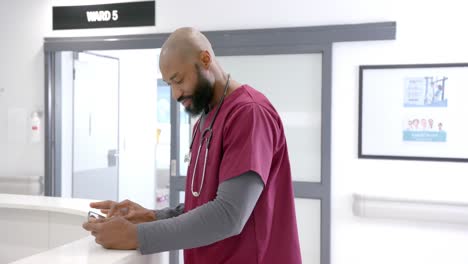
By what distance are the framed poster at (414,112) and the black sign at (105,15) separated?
1.72 m

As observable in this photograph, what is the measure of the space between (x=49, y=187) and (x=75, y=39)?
51.0 inches

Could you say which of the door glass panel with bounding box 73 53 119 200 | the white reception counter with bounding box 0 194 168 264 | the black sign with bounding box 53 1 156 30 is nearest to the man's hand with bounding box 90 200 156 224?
the white reception counter with bounding box 0 194 168 264

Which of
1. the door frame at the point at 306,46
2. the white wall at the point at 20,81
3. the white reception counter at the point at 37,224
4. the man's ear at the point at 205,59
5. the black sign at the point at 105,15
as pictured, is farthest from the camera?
the white wall at the point at 20,81

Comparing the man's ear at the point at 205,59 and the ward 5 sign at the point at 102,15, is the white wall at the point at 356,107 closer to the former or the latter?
the ward 5 sign at the point at 102,15

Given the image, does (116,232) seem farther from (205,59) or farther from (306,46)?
(306,46)

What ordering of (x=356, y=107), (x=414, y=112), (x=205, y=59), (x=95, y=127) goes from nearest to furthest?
(x=205, y=59) < (x=414, y=112) < (x=356, y=107) < (x=95, y=127)

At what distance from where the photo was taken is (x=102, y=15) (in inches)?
145

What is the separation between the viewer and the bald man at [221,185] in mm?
1063

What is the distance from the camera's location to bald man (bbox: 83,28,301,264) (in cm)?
106

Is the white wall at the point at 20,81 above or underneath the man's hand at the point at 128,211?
above

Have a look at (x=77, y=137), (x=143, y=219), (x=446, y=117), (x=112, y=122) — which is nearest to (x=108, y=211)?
(x=143, y=219)

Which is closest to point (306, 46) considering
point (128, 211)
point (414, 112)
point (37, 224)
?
point (414, 112)

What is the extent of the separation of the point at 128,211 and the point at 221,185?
41 cm

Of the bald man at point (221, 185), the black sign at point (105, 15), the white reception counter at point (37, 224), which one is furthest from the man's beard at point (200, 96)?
the black sign at point (105, 15)
